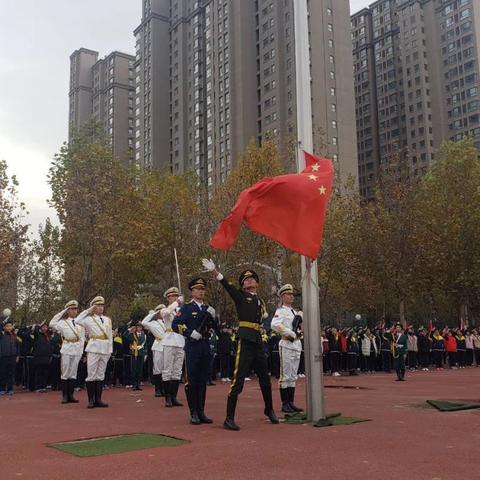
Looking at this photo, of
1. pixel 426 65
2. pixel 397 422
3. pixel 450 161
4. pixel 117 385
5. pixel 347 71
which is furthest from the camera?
pixel 426 65

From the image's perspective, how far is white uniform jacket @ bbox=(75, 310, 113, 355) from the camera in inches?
489

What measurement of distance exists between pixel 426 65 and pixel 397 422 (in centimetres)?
10010

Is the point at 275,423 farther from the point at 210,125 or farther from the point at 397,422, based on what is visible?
the point at 210,125

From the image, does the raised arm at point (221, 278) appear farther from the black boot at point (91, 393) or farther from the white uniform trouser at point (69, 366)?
the white uniform trouser at point (69, 366)

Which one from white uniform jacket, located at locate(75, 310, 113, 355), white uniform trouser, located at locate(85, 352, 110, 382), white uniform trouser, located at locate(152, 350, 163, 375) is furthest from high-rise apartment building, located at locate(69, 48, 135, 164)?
white uniform trouser, located at locate(85, 352, 110, 382)

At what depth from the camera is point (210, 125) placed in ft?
295

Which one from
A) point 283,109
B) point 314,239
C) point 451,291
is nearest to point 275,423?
point 314,239

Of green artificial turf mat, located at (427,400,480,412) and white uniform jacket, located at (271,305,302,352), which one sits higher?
white uniform jacket, located at (271,305,302,352)

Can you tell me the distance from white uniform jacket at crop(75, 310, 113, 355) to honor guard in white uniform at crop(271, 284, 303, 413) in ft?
12.4

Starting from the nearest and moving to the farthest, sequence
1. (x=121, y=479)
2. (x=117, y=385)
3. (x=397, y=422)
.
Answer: (x=121, y=479) < (x=397, y=422) < (x=117, y=385)

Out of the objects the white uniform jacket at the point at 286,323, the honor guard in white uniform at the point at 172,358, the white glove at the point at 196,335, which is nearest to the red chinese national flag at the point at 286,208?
the white glove at the point at 196,335

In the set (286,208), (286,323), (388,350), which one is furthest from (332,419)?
(388,350)

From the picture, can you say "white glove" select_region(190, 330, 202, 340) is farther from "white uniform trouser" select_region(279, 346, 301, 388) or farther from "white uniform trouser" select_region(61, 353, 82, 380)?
"white uniform trouser" select_region(61, 353, 82, 380)

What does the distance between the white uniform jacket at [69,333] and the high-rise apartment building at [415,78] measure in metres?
81.6
